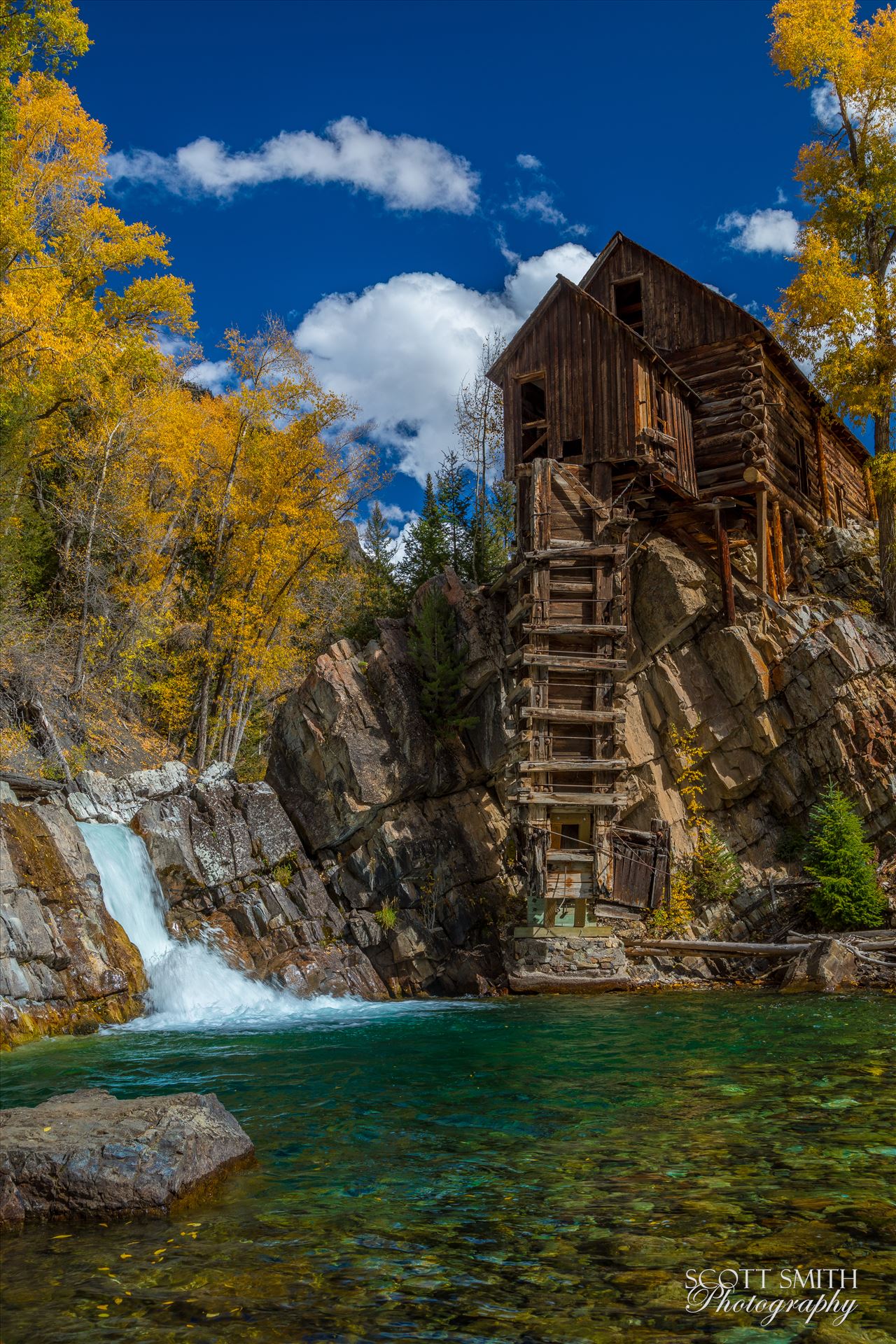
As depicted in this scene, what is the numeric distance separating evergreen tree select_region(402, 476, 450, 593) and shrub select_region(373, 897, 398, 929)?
10883mm

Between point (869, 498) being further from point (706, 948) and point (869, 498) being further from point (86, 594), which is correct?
point (86, 594)

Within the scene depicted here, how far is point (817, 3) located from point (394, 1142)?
32.3m

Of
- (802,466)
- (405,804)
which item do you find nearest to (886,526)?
(802,466)

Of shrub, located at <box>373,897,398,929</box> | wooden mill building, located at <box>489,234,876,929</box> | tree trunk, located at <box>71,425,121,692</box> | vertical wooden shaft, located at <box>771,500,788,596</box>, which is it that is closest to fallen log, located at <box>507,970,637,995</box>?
wooden mill building, located at <box>489,234,876,929</box>

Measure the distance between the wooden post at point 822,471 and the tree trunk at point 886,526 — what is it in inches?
172

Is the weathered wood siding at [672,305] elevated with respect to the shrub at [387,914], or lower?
elevated

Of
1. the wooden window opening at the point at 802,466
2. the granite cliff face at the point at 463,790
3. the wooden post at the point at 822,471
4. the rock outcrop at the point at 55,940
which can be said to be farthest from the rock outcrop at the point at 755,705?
the rock outcrop at the point at 55,940

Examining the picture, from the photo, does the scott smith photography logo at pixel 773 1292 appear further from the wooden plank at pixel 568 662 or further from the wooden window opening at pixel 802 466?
the wooden window opening at pixel 802 466

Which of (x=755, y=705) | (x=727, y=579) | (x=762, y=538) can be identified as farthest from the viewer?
(x=727, y=579)

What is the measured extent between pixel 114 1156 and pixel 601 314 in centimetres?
2362

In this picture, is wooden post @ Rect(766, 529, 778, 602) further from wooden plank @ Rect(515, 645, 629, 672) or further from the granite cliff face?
wooden plank @ Rect(515, 645, 629, 672)

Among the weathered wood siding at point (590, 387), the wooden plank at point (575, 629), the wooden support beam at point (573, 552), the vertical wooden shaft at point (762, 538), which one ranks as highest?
the weathered wood siding at point (590, 387)

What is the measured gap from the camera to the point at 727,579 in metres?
25.4

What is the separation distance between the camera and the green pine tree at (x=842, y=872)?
69.5ft
